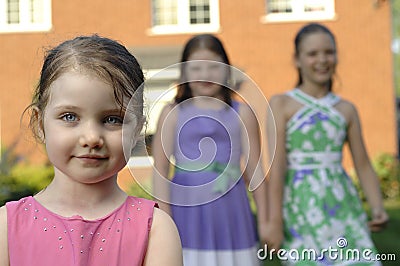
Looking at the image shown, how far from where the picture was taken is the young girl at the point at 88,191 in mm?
1476

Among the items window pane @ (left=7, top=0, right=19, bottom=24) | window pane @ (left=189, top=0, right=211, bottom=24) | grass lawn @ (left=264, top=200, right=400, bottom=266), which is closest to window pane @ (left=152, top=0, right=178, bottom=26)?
window pane @ (left=189, top=0, right=211, bottom=24)

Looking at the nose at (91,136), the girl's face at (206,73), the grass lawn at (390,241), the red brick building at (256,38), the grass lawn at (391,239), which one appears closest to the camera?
the nose at (91,136)

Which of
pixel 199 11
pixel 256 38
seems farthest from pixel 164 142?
pixel 199 11

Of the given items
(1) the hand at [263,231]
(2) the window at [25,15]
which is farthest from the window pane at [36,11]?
(1) the hand at [263,231]

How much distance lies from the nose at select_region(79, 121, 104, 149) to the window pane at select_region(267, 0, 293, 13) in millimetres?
13754

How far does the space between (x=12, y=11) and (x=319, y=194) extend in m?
12.7

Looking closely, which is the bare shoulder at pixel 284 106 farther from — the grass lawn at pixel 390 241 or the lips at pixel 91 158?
the grass lawn at pixel 390 241

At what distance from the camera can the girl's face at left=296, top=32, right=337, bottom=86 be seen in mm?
3951

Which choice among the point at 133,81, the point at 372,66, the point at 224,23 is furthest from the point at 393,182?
the point at 133,81

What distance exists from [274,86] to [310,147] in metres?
10.8

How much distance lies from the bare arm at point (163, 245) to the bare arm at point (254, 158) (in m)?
1.55

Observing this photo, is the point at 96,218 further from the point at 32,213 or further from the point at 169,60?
the point at 169,60

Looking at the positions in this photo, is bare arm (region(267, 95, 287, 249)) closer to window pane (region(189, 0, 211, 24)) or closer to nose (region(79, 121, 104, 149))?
nose (region(79, 121, 104, 149))

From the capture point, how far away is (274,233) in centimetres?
380
